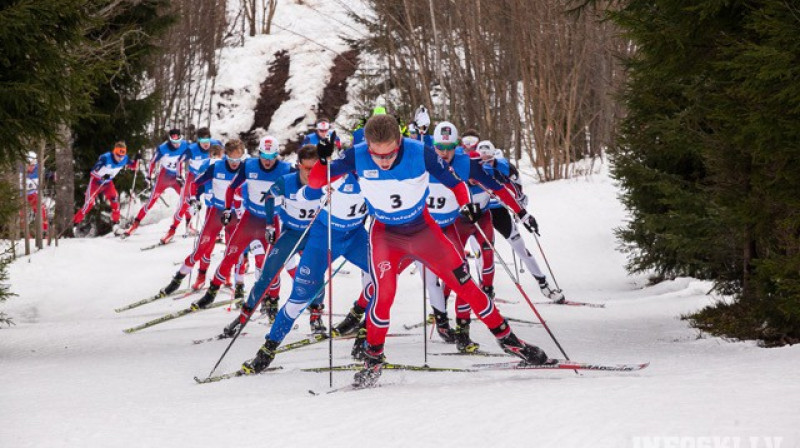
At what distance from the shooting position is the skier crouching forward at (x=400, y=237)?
21.0ft

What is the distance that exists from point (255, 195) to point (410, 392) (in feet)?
16.8

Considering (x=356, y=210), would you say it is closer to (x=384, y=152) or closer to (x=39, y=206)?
(x=384, y=152)

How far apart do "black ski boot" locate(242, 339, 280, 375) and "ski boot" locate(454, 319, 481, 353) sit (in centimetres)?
176

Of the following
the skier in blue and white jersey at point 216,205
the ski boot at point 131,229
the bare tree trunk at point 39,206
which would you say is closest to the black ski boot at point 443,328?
the skier in blue and white jersey at point 216,205

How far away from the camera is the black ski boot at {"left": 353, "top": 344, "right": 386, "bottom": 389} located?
6.27 m

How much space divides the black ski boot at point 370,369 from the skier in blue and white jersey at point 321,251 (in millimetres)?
1017

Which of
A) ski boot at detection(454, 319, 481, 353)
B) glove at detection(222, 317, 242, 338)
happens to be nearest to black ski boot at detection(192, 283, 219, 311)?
glove at detection(222, 317, 242, 338)

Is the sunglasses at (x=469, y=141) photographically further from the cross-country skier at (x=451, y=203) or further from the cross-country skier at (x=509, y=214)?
the cross-country skier at (x=451, y=203)

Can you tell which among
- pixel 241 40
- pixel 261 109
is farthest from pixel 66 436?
pixel 241 40

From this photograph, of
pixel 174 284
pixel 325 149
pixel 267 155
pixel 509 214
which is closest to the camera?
pixel 325 149

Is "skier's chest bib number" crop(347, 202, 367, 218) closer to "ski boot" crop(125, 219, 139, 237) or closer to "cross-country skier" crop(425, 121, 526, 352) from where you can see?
"cross-country skier" crop(425, 121, 526, 352)

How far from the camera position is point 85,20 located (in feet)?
30.1

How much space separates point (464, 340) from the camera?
26.5 feet

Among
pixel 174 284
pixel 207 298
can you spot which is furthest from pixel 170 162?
pixel 207 298
